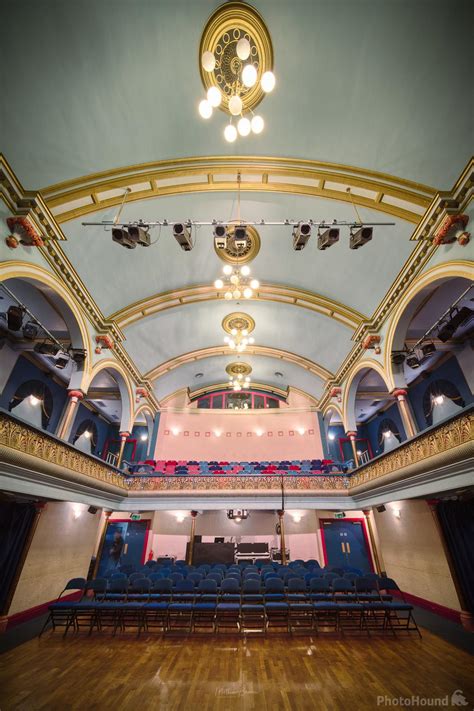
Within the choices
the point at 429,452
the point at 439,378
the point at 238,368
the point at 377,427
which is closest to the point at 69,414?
the point at 429,452

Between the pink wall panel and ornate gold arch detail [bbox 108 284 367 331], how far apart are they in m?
6.90

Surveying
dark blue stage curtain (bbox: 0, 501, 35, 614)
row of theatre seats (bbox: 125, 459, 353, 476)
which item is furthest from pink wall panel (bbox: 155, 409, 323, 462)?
dark blue stage curtain (bbox: 0, 501, 35, 614)

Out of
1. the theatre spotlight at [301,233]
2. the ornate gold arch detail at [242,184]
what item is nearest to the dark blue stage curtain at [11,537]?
the ornate gold arch detail at [242,184]

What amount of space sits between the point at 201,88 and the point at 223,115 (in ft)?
1.81

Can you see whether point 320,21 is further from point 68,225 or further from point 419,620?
point 419,620

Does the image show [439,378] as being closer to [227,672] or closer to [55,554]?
[227,672]

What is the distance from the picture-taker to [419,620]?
6293 millimetres

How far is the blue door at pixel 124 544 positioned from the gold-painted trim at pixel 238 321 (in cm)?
893

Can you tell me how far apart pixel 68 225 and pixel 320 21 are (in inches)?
234

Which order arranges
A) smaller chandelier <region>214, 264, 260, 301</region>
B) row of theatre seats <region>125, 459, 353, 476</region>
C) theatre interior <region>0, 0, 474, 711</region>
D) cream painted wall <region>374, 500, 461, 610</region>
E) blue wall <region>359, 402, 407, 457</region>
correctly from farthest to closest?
blue wall <region>359, 402, 407, 457</region>, row of theatre seats <region>125, 459, 353, 476</region>, smaller chandelier <region>214, 264, 260, 301</region>, cream painted wall <region>374, 500, 461, 610</region>, theatre interior <region>0, 0, 474, 711</region>

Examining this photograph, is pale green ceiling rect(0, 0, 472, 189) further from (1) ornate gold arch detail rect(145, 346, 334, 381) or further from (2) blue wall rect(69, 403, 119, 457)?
(2) blue wall rect(69, 403, 119, 457)

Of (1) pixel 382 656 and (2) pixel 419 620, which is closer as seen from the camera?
(1) pixel 382 656

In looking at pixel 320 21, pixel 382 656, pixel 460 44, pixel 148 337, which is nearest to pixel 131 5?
pixel 320 21

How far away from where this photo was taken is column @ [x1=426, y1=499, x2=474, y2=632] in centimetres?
597
